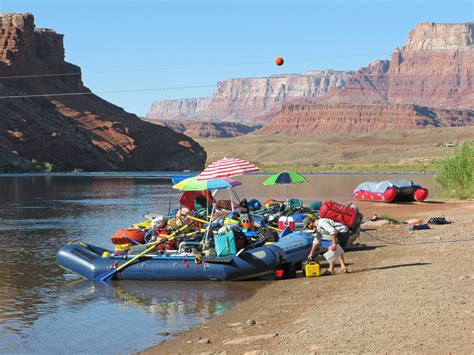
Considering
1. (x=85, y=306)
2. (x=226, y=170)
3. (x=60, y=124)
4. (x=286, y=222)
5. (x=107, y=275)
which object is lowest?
(x=85, y=306)

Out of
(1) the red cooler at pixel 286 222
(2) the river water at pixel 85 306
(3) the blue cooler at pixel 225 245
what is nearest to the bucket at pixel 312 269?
(2) the river water at pixel 85 306

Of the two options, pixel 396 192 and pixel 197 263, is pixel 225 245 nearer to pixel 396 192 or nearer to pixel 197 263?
pixel 197 263

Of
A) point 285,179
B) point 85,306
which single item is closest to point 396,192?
point 285,179

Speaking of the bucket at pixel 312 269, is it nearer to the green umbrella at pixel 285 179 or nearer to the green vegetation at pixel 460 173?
the green umbrella at pixel 285 179

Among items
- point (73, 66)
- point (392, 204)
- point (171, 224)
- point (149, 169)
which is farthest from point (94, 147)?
point (171, 224)

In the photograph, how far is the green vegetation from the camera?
4350 cm

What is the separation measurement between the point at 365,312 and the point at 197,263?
272 inches

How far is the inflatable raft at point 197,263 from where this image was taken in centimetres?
1927

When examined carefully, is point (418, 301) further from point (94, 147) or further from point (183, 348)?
point (94, 147)

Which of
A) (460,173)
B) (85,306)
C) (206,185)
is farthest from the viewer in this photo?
(460,173)

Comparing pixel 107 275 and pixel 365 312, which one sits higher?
pixel 365 312

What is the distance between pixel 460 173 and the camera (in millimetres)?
44625

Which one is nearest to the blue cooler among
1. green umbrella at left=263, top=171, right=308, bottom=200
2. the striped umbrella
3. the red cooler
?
the striped umbrella

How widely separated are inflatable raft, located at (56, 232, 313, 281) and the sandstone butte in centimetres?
10905
